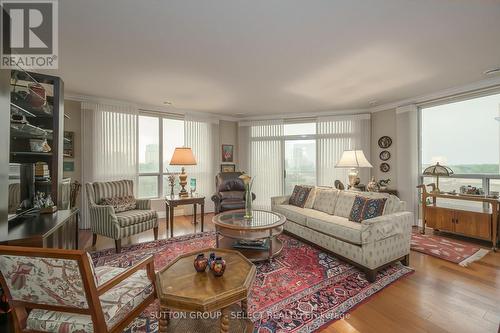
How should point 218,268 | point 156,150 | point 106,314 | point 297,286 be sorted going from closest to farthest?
point 106,314 → point 218,268 → point 297,286 → point 156,150

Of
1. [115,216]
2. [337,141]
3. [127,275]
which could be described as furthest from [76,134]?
[337,141]

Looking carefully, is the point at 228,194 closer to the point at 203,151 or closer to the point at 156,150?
the point at 203,151

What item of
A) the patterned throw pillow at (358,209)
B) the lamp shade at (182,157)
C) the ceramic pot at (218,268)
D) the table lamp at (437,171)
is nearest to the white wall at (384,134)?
the table lamp at (437,171)

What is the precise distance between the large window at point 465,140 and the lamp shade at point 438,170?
9 centimetres

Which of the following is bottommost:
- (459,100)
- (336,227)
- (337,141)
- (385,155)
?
(336,227)

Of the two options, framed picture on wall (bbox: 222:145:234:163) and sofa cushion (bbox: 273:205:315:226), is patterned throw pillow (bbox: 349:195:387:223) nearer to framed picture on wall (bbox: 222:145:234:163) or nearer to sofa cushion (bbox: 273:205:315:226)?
sofa cushion (bbox: 273:205:315:226)

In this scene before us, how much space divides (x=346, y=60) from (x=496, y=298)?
2.91 m

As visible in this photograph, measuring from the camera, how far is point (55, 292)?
3.75 ft

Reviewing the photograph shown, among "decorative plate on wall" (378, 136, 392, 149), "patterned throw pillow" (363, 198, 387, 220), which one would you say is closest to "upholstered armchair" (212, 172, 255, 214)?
"patterned throw pillow" (363, 198, 387, 220)

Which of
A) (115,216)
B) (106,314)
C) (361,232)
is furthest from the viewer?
(115,216)

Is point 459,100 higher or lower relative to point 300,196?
higher

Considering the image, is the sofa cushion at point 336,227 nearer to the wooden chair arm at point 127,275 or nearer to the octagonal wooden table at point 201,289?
the octagonal wooden table at point 201,289

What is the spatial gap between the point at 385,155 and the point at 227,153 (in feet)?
12.9

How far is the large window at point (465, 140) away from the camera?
356 cm
